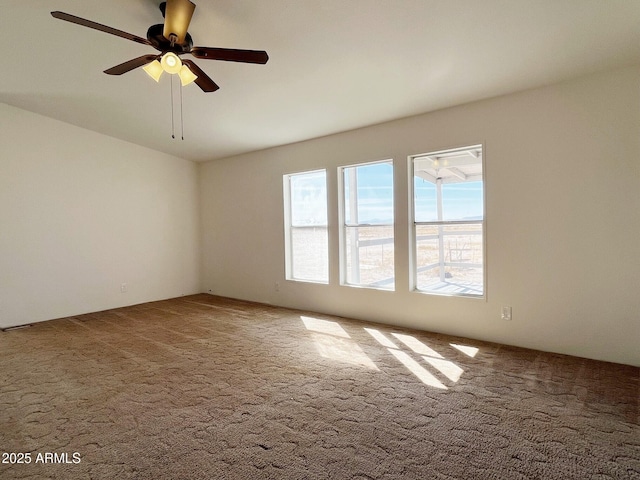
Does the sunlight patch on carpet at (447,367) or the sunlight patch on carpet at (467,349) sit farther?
the sunlight patch on carpet at (467,349)

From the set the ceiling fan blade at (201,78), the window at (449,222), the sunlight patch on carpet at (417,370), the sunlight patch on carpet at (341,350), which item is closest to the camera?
the ceiling fan blade at (201,78)

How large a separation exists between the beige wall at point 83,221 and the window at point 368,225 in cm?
354

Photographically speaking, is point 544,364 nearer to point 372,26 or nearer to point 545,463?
point 545,463

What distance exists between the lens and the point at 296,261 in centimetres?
554

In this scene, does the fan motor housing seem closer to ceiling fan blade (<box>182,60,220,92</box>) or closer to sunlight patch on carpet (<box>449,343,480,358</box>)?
ceiling fan blade (<box>182,60,220,92</box>)

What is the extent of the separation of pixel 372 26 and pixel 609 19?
1.65 metres

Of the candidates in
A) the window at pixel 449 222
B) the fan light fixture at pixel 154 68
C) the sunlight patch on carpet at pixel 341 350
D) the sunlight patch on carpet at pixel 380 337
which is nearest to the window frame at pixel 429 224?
the window at pixel 449 222

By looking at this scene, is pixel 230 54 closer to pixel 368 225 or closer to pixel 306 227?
pixel 368 225

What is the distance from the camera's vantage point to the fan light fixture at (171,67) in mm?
2402

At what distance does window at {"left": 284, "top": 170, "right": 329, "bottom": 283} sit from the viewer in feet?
16.9

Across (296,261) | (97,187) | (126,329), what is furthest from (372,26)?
(97,187)

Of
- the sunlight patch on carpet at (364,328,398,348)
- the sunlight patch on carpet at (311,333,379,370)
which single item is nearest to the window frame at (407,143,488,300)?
the sunlight patch on carpet at (364,328,398,348)

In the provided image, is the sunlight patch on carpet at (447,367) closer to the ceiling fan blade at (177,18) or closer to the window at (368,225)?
the window at (368,225)

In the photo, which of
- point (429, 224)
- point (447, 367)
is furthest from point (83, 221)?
point (447, 367)
